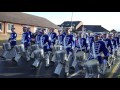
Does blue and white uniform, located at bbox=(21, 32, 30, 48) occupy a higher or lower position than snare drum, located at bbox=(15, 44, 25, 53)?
higher

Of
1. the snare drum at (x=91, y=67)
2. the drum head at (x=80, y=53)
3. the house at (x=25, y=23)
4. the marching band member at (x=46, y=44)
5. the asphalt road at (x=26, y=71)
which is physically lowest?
the asphalt road at (x=26, y=71)

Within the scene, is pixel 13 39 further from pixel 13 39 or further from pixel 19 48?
pixel 19 48

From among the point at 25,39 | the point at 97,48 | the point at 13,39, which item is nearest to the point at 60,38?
the point at 25,39

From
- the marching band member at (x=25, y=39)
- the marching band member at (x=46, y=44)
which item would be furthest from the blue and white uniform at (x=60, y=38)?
the marching band member at (x=25, y=39)

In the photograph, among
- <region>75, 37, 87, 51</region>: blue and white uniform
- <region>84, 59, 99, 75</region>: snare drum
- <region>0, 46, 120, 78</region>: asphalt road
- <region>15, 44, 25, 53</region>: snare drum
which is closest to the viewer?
<region>84, 59, 99, 75</region>: snare drum

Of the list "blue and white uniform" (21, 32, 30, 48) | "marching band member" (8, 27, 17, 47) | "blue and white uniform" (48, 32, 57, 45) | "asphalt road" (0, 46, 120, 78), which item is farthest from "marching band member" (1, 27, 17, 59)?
"blue and white uniform" (48, 32, 57, 45)

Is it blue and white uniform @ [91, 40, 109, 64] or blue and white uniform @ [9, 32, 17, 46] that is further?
blue and white uniform @ [9, 32, 17, 46]

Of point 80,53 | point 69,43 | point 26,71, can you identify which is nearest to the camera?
point 26,71

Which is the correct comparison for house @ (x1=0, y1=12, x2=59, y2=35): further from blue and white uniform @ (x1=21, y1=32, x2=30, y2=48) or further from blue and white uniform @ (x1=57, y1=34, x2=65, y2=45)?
blue and white uniform @ (x1=57, y1=34, x2=65, y2=45)

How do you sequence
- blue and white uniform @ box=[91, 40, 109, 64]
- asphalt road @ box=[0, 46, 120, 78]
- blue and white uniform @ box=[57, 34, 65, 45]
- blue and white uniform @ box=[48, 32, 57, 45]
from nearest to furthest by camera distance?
blue and white uniform @ box=[91, 40, 109, 64] < asphalt road @ box=[0, 46, 120, 78] < blue and white uniform @ box=[57, 34, 65, 45] < blue and white uniform @ box=[48, 32, 57, 45]

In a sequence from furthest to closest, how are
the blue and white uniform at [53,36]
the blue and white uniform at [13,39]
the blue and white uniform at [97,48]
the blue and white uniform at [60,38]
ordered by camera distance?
the blue and white uniform at [13,39]
the blue and white uniform at [53,36]
the blue and white uniform at [60,38]
the blue and white uniform at [97,48]

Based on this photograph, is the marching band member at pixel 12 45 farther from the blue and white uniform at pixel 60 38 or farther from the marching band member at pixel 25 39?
the blue and white uniform at pixel 60 38
